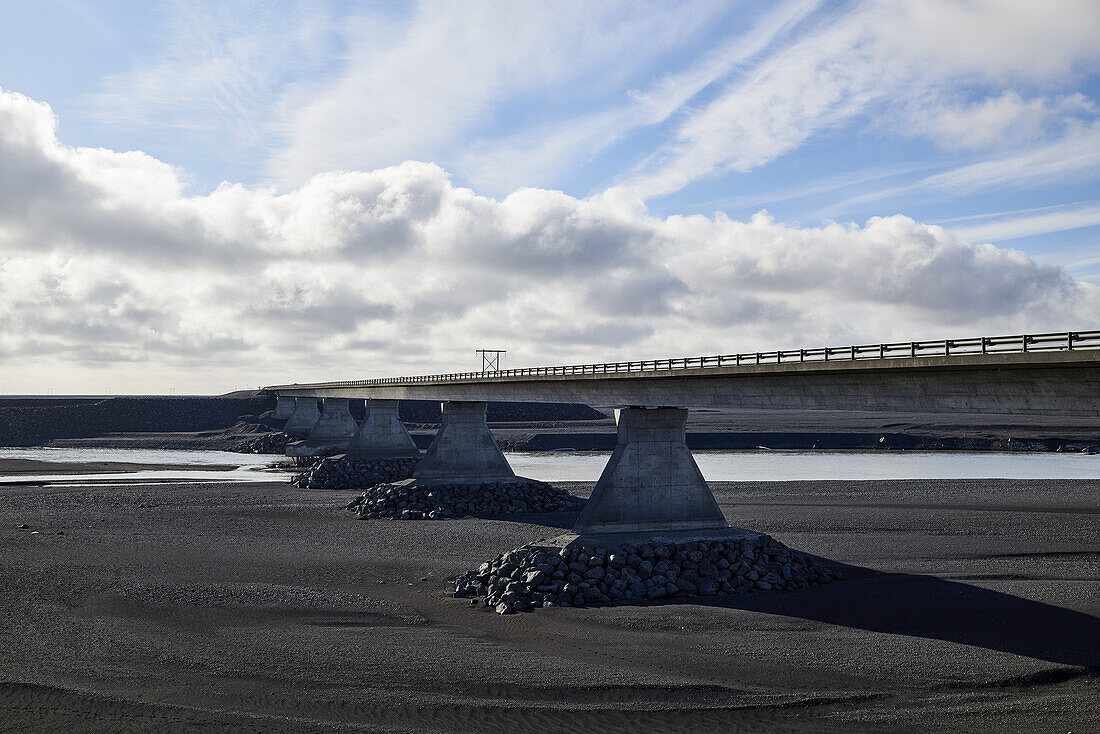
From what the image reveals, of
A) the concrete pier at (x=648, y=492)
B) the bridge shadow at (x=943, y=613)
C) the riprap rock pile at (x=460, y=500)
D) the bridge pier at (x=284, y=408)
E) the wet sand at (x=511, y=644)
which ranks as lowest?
the wet sand at (x=511, y=644)

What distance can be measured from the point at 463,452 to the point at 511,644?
3374 centimetres

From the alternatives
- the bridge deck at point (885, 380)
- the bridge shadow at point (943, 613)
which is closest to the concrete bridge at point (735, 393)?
A: the bridge deck at point (885, 380)

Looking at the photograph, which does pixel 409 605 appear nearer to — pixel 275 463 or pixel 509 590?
pixel 509 590

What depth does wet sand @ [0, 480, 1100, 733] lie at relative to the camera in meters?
18.0

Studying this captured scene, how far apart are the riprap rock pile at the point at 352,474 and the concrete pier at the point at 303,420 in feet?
157

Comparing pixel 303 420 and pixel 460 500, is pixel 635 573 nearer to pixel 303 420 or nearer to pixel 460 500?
pixel 460 500

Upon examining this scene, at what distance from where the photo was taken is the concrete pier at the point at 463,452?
55.9 meters

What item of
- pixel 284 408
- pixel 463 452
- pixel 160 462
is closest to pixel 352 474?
pixel 463 452

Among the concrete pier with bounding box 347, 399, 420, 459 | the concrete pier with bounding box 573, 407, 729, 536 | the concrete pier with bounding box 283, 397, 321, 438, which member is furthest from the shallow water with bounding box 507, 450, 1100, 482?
the concrete pier with bounding box 573, 407, 729, 536

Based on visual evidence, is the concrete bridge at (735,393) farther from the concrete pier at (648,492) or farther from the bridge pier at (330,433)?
the bridge pier at (330,433)

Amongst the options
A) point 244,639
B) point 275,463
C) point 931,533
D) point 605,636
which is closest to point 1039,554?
point 931,533

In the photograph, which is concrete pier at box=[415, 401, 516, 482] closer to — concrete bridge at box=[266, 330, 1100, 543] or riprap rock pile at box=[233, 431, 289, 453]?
concrete bridge at box=[266, 330, 1100, 543]

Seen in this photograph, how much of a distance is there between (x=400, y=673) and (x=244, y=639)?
5.80m

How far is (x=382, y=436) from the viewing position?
77.1 meters
